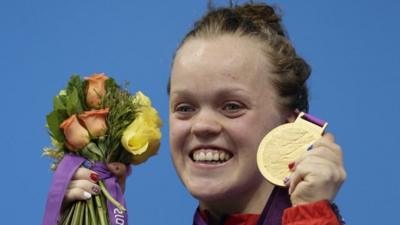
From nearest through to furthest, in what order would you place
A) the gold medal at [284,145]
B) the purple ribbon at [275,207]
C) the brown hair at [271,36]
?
the gold medal at [284,145], the purple ribbon at [275,207], the brown hair at [271,36]

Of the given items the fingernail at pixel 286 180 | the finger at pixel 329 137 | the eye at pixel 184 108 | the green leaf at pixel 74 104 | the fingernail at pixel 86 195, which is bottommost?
the fingernail at pixel 286 180

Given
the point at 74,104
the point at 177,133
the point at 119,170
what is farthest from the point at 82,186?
the point at 177,133

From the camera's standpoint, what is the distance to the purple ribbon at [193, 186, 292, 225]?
4.52 ft

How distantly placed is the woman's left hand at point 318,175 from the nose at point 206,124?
25 cm

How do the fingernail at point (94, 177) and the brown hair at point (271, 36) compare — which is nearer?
the brown hair at point (271, 36)

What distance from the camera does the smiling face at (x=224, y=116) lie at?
4.64 ft

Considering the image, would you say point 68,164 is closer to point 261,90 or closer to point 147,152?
point 147,152

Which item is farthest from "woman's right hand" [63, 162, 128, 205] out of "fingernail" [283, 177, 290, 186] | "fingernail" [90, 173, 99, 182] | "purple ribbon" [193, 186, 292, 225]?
"fingernail" [283, 177, 290, 186]

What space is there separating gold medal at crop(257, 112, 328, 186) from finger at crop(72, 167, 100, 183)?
1.64 feet

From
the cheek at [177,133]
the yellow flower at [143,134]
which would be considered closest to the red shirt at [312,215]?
the cheek at [177,133]

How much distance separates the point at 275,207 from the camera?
139 cm

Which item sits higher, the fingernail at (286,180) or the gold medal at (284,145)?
the gold medal at (284,145)

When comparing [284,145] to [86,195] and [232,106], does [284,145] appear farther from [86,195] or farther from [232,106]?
[86,195]

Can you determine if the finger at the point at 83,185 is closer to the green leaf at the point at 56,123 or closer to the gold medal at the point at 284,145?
the green leaf at the point at 56,123
